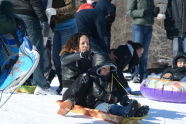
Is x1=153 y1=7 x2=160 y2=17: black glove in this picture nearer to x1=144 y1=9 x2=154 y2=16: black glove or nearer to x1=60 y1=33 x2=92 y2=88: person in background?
x1=144 y1=9 x2=154 y2=16: black glove

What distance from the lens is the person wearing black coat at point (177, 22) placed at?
24.1ft

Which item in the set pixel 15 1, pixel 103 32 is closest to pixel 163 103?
pixel 103 32

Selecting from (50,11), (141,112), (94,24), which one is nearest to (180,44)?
(94,24)

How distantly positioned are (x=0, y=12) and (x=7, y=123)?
3.43 feet

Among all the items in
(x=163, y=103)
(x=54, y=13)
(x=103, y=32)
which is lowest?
(x=163, y=103)

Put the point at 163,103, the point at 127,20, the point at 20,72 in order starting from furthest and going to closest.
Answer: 1. the point at 127,20
2. the point at 163,103
3. the point at 20,72

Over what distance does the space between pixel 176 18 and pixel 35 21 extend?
129 inches

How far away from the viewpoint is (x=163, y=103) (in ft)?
17.9

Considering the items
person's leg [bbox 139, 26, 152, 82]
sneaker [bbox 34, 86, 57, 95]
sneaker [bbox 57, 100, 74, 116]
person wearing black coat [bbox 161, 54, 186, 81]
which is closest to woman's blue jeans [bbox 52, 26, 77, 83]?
sneaker [bbox 34, 86, 57, 95]

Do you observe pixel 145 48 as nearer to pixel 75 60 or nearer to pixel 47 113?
pixel 75 60

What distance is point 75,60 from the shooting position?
443 centimetres

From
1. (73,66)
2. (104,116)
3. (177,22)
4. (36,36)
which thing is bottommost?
(104,116)

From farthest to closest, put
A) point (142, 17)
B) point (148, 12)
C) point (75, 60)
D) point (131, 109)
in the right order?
point (148, 12), point (142, 17), point (75, 60), point (131, 109)

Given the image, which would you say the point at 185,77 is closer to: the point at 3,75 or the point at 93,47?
the point at 93,47
